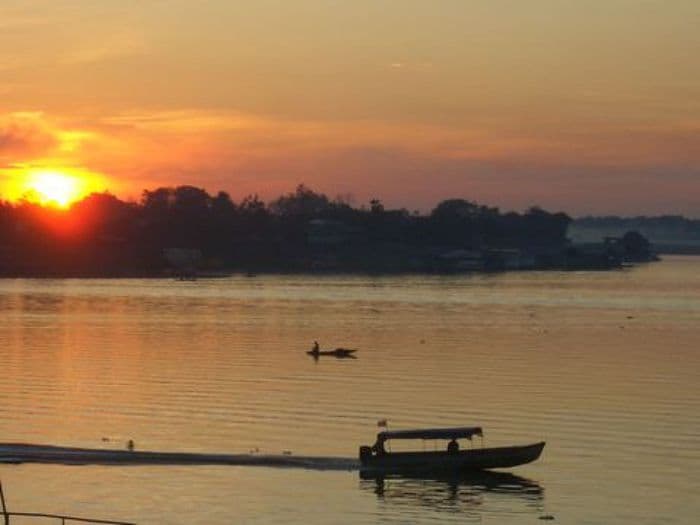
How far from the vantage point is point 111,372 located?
259ft

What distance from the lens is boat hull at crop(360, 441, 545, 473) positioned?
46.5m

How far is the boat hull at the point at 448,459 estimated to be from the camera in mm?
46500

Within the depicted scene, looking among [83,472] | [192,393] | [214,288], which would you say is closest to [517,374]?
[192,393]

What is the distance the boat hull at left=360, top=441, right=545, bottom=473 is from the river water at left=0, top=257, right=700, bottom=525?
710 mm

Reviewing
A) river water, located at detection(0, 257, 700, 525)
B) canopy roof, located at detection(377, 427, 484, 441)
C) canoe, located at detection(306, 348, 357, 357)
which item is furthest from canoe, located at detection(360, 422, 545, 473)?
canoe, located at detection(306, 348, 357, 357)

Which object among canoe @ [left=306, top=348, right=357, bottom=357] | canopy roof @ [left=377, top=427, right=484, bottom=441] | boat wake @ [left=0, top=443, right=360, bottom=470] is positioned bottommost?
boat wake @ [left=0, top=443, right=360, bottom=470]

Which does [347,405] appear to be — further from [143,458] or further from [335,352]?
[335,352]

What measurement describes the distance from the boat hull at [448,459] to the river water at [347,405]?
71 centimetres

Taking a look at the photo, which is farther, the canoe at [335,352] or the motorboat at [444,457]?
the canoe at [335,352]

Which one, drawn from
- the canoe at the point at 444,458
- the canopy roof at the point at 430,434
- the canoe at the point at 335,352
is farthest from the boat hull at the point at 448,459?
the canoe at the point at 335,352

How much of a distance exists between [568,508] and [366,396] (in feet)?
84.9

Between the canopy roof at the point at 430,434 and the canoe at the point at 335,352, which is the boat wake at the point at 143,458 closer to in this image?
the canopy roof at the point at 430,434

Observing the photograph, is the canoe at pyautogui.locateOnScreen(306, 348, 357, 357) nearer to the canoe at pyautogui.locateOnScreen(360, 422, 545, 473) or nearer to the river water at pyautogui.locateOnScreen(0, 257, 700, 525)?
the river water at pyautogui.locateOnScreen(0, 257, 700, 525)

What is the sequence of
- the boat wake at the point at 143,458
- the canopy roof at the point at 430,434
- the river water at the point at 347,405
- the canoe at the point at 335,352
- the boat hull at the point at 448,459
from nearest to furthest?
the river water at the point at 347,405, the canopy roof at the point at 430,434, the boat hull at the point at 448,459, the boat wake at the point at 143,458, the canoe at the point at 335,352
